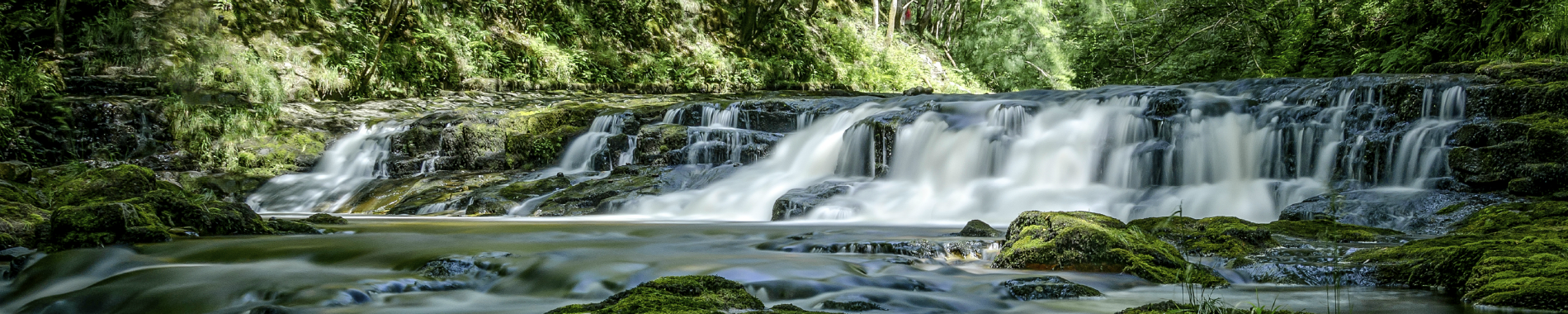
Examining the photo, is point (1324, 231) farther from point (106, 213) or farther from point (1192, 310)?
point (106, 213)

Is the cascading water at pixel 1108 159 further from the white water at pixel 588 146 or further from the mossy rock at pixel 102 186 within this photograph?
the mossy rock at pixel 102 186

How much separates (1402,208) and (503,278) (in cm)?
657

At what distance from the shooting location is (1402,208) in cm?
672

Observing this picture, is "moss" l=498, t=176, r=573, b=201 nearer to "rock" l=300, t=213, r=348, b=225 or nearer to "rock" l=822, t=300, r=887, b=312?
"rock" l=300, t=213, r=348, b=225

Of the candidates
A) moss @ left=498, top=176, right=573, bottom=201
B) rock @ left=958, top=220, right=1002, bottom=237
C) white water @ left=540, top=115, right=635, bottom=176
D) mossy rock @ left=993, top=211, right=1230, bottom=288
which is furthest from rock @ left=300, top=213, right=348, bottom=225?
mossy rock @ left=993, top=211, right=1230, bottom=288

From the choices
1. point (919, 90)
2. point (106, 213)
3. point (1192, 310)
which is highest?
point (919, 90)

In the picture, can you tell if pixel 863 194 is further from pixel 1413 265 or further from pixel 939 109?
pixel 1413 265

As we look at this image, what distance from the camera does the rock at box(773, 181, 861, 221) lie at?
8.60 meters

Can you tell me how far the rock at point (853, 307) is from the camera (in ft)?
11.5

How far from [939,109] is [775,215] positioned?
3.69m

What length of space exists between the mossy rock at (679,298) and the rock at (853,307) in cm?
36

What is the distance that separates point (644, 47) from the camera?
18812 millimetres

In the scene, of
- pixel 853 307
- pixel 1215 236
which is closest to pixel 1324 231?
pixel 1215 236

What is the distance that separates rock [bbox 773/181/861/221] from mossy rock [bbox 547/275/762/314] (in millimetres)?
5082
